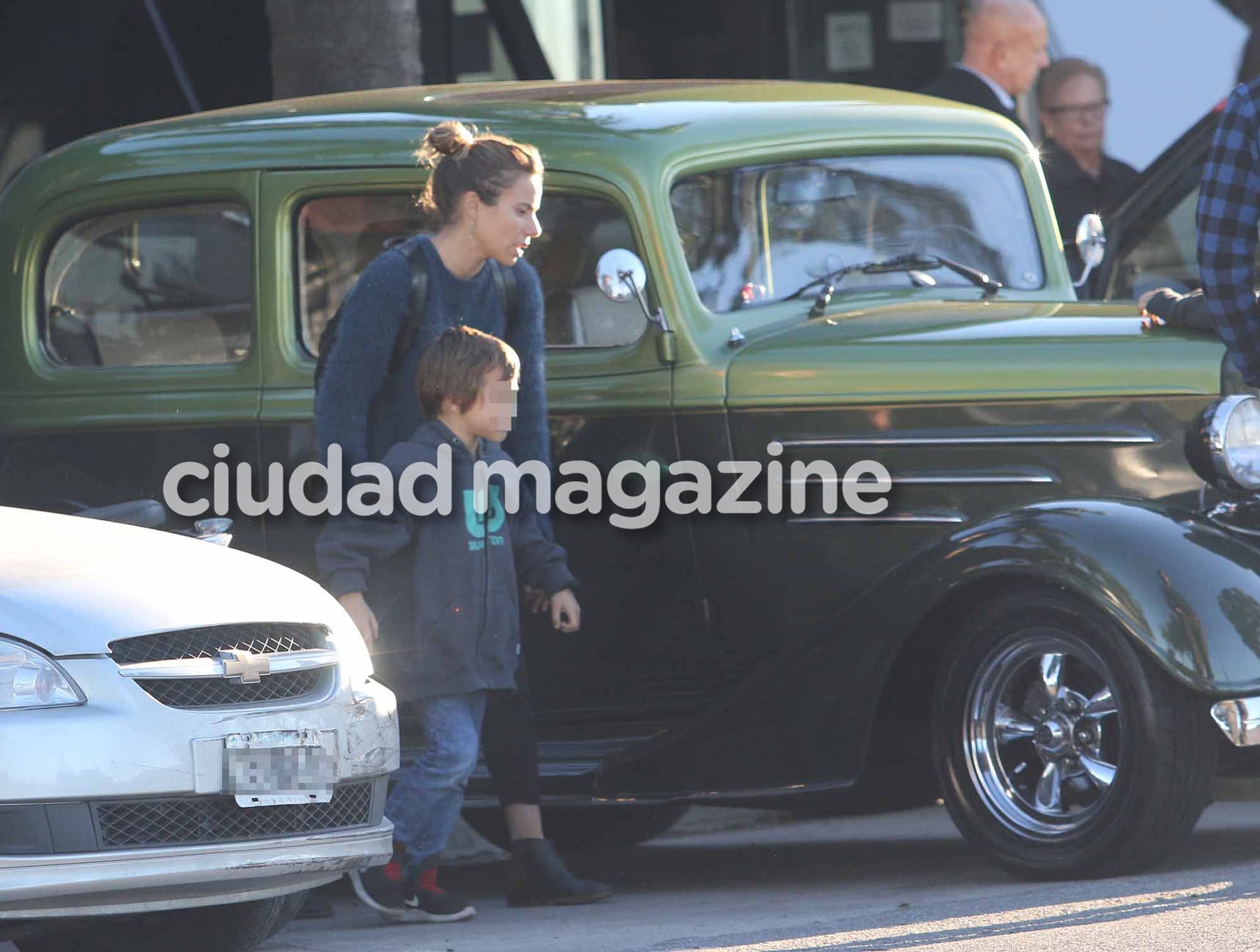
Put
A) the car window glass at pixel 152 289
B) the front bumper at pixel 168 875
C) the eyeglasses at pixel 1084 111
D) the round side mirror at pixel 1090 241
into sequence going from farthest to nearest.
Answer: the eyeglasses at pixel 1084 111 → the round side mirror at pixel 1090 241 → the car window glass at pixel 152 289 → the front bumper at pixel 168 875

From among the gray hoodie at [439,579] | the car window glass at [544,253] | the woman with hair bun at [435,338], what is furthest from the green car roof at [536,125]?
the gray hoodie at [439,579]

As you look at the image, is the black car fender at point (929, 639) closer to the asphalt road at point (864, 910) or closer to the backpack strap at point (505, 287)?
the asphalt road at point (864, 910)

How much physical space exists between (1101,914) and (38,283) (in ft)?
12.1

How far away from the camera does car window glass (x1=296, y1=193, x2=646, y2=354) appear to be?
6.26 m

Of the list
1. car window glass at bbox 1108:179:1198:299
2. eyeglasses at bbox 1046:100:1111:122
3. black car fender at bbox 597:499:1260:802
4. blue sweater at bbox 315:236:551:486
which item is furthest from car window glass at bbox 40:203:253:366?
eyeglasses at bbox 1046:100:1111:122

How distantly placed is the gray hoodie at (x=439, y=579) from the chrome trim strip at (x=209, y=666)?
57 centimetres

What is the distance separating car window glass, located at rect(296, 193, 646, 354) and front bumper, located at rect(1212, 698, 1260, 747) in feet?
6.31

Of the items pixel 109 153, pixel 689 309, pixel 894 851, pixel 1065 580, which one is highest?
pixel 109 153

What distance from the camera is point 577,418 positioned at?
6215 millimetres

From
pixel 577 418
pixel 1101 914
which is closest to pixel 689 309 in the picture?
pixel 577 418

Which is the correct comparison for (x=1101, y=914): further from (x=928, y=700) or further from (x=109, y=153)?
(x=109, y=153)

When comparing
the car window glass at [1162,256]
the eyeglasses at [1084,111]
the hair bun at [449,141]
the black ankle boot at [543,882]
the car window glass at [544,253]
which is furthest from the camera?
the eyeglasses at [1084,111]

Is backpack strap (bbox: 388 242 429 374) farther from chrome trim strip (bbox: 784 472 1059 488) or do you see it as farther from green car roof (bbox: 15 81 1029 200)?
chrome trim strip (bbox: 784 472 1059 488)

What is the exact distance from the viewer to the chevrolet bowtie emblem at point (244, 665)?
4.64 metres
